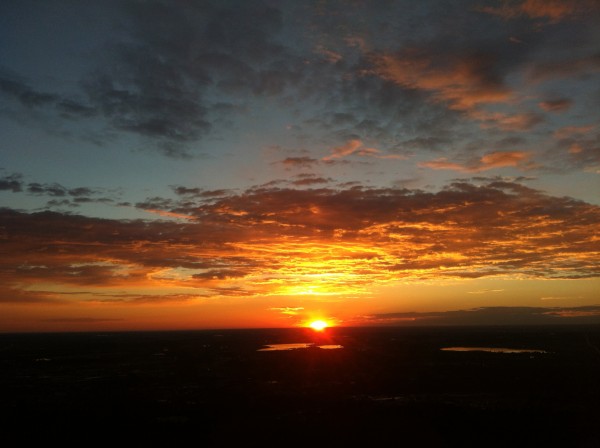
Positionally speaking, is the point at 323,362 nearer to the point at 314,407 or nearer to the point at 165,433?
the point at 314,407

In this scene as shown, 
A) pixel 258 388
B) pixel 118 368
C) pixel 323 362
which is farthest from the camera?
pixel 323 362

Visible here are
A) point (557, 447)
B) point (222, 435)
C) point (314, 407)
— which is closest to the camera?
point (557, 447)

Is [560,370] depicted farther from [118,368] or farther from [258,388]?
[118,368]

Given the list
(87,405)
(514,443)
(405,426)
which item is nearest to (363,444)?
(405,426)

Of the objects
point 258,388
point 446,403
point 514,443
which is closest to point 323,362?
point 258,388

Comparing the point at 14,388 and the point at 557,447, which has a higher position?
the point at 14,388

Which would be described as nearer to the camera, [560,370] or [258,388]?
[258,388]

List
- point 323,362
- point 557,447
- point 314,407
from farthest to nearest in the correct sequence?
point 323,362, point 314,407, point 557,447

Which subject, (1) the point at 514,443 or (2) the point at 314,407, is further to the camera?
(2) the point at 314,407

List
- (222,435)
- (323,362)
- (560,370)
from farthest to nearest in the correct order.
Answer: (323,362), (560,370), (222,435)
